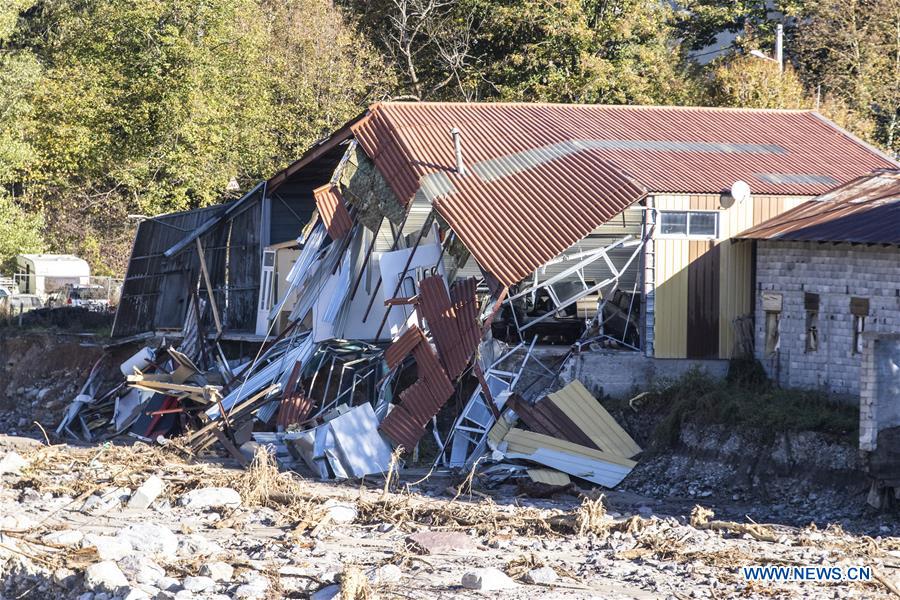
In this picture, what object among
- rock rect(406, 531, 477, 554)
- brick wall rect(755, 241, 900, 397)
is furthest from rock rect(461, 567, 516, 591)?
brick wall rect(755, 241, 900, 397)

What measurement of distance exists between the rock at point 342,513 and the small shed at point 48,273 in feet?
77.9

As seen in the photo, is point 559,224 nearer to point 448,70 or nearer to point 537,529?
point 537,529

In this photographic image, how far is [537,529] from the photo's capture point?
56.1 ft

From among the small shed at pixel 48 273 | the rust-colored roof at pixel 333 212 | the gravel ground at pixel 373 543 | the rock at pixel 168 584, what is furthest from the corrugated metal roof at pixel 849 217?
the small shed at pixel 48 273

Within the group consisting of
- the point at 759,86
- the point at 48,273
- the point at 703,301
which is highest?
the point at 759,86

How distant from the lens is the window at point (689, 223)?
22828mm

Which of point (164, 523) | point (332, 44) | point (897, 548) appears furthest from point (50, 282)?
point (897, 548)

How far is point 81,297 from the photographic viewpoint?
39.5 m

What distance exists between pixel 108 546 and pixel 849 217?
12.9 meters

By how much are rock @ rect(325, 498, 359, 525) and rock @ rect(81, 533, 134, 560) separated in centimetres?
289

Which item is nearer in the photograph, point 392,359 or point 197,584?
point 197,584

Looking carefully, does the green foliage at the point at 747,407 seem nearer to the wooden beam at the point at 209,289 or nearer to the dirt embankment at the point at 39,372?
the wooden beam at the point at 209,289

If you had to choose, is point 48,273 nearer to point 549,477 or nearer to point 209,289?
point 209,289

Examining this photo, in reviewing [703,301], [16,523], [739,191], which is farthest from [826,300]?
[16,523]
